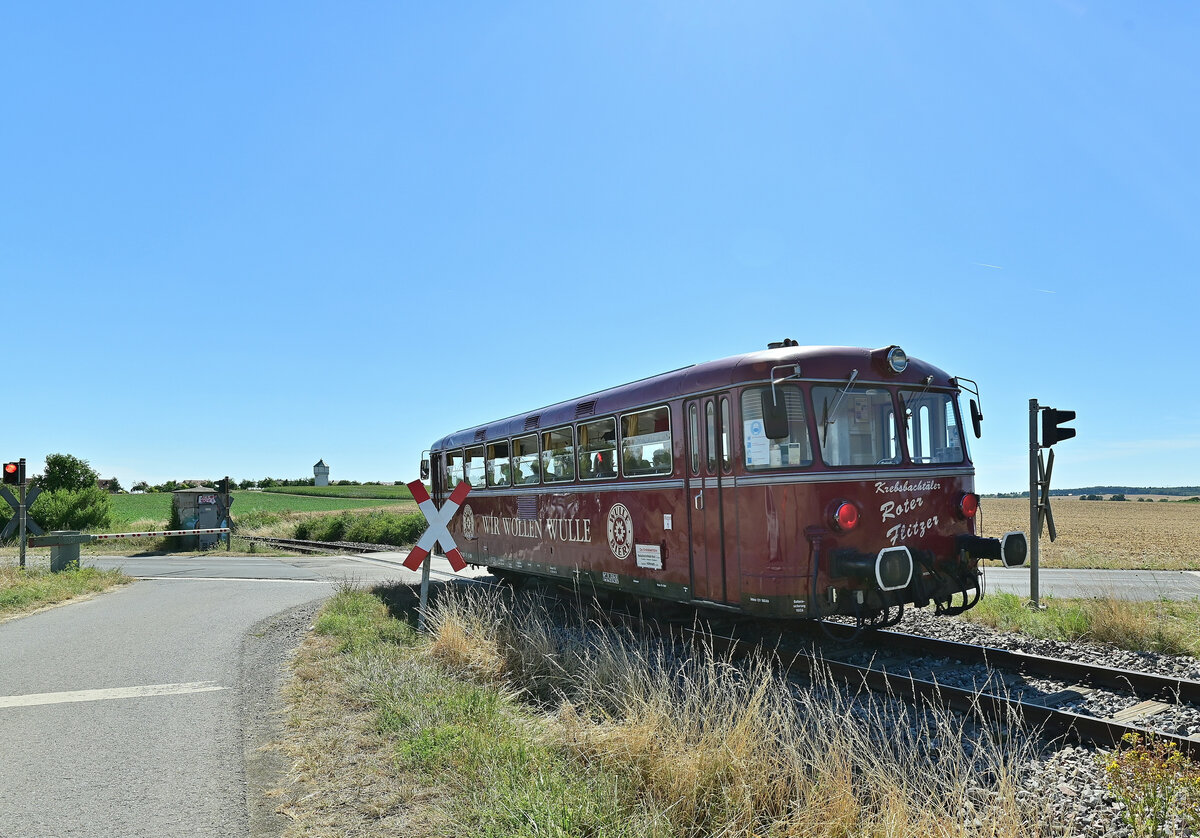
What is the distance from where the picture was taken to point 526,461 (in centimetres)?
1258

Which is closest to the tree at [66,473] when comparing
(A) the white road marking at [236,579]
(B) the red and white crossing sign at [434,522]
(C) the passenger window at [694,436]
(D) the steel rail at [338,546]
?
(D) the steel rail at [338,546]

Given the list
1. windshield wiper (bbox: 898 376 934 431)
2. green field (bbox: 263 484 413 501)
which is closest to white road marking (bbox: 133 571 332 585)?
windshield wiper (bbox: 898 376 934 431)

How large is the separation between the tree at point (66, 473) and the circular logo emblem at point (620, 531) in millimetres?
45955

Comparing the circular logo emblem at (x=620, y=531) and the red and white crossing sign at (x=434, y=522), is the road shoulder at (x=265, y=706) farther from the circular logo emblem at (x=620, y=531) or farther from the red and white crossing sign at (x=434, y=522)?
the circular logo emblem at (x=620, y=531)

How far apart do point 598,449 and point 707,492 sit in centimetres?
238

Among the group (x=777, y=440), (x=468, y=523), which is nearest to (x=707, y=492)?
(x=777, y=440)

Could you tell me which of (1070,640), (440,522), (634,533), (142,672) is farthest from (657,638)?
(142,672)

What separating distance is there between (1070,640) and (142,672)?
955 cm

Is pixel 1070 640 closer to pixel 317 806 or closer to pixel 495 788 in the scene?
pixel 495 788

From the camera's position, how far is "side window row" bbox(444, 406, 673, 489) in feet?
30.3

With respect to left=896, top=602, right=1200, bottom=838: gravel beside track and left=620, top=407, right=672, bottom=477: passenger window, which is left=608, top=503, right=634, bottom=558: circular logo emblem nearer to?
left=620, top=407, right=672, bottom=477: passenger window

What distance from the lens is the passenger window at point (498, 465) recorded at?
523 inches

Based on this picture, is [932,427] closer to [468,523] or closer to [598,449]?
[598,449]

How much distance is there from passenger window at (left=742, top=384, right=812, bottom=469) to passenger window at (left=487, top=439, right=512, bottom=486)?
234 inches
